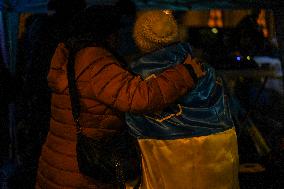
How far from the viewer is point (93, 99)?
2.34 m

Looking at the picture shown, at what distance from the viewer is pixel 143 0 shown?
3717mm

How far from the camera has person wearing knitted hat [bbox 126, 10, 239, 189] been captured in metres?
2.26

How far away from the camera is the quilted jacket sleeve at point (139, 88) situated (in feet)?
6.93

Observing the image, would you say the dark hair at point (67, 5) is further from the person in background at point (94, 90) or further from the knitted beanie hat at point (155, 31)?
the knitted beanie hat at point (155, 31)

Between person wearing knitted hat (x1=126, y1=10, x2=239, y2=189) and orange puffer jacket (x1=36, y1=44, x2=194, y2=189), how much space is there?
0.13 meters

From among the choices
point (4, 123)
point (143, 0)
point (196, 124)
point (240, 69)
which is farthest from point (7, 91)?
point (240, 69)

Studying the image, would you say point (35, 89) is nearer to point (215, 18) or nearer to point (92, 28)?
point (92, 28)

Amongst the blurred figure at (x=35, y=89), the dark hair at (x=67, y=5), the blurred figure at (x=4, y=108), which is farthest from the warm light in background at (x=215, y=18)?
the blurred figure at (x=4, y=108)

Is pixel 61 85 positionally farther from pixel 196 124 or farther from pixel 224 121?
pixel 224 121

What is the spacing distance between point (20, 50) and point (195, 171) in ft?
8.16

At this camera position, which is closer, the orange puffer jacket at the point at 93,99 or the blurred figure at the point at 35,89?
the orange puffer jacket at the point at 93,99

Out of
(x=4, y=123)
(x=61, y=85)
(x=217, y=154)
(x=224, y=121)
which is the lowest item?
(x=4, y=123)

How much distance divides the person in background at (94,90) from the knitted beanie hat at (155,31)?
0.18 m

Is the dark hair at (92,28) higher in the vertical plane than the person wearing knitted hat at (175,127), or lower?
higher
